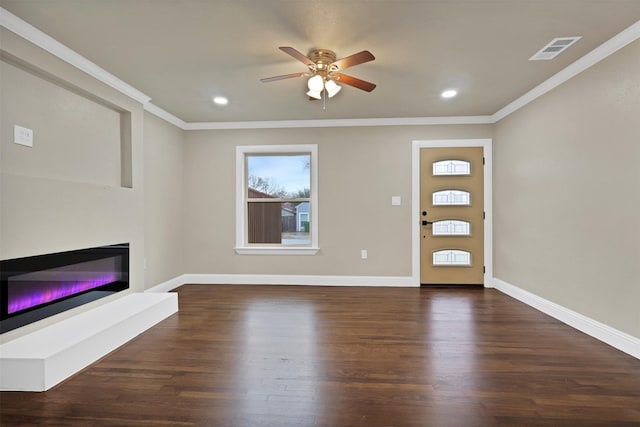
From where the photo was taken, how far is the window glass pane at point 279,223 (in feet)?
16.3

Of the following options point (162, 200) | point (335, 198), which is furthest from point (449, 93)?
point (162, 200)

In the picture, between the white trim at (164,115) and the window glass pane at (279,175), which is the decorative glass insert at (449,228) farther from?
the white trim at (164,115)

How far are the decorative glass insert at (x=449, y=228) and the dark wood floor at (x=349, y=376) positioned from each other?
149cm

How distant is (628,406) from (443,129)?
3699mm

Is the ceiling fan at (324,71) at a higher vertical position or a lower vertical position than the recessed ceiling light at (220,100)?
lower

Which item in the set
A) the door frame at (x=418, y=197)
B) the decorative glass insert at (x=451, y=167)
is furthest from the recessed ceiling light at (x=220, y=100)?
the decorative glass insert at (x=451, y=167)

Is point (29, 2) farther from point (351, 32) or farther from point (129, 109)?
point (351, 32)

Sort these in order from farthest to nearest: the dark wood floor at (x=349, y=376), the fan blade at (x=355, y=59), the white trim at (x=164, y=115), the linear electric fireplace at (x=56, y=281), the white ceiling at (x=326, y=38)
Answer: the white trim at (x=164, y=115)
the fan blade at (x=355, y=59)
the linear electric fireplace at (x=56, y=281)
the white ceiling at (x=326, y=38)
the dark wood floor at (x=349, y=376)

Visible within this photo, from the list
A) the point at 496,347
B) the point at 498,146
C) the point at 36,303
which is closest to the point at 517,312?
the point at 496,347

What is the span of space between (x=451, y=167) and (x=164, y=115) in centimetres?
415

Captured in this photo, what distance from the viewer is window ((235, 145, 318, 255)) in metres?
4.88

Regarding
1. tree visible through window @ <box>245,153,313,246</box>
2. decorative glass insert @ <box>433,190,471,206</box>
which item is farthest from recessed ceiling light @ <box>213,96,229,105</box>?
decorative glass insert @ <box>433,190,471,206</box>

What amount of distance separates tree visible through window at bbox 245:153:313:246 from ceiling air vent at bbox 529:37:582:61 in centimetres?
305

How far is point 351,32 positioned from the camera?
2393 mm
